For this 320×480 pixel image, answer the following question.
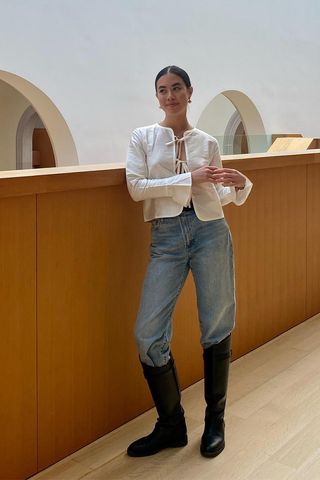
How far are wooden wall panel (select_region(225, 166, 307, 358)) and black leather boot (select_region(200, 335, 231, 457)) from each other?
0.92 meters

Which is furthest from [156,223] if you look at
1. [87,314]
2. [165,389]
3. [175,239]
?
[165,389]

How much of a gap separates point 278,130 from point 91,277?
32.1 feet

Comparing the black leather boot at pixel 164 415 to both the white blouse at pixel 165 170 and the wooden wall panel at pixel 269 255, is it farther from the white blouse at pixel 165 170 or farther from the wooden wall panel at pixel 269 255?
the wooden wall panel at pixel 269 255

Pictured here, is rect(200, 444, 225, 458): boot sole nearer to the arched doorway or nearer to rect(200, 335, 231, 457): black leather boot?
rect(200, 335, 231, 457): black leather boot

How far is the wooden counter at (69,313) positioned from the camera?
218 centimetres

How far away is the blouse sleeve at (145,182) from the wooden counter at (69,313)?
118 millimetres

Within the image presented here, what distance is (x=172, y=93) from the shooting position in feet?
7.77

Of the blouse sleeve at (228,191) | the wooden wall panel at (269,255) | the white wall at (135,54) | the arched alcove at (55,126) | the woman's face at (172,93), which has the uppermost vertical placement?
the white wall at (135,54)

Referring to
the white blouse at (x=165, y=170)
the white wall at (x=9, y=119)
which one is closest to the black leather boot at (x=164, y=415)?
the white blouse at (x=165, y=170)

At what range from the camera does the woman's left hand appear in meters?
2.35

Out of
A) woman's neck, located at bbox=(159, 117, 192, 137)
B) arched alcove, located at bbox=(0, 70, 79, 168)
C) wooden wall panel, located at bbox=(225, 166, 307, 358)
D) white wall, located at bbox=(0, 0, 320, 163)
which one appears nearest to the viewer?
woman's neck, located at bbox=(159, 117, 192, 137)

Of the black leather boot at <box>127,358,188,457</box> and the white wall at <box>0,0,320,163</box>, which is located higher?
the white wall at <box>0,0,320,163</box>

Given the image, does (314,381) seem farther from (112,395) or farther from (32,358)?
(32,358)

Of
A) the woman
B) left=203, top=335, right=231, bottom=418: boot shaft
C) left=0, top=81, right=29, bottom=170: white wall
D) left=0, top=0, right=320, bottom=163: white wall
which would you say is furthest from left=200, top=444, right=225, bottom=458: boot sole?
left=0, top=81, right=29, bottom=170: white wall
